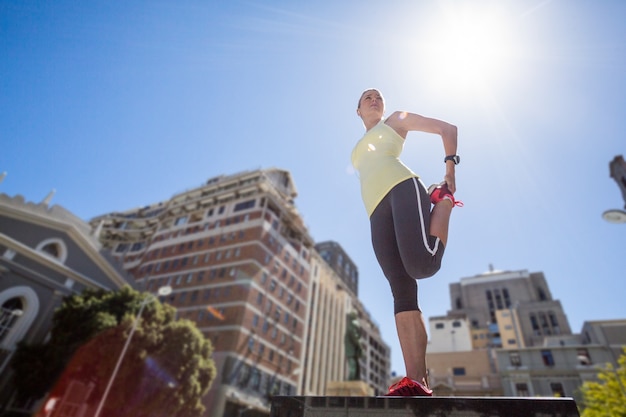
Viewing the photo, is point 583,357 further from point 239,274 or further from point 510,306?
point 239,274

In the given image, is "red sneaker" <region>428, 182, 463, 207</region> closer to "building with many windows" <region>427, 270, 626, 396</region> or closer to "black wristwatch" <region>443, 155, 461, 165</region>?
"black wristwatch" <region>443, 155, 461, 165</region>

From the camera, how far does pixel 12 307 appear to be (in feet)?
59.1

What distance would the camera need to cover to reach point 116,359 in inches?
639

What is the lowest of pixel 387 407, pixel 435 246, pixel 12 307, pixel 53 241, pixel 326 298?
pixel 387 407

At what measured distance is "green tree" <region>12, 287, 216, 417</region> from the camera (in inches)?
627

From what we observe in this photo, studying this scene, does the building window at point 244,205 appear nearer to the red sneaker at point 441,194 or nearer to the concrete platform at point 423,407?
the red sneaker at point 441,194

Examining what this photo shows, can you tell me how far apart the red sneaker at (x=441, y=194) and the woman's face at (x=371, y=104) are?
38.6 inches

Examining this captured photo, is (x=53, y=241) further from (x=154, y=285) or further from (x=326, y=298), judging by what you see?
(x=326, y=298)

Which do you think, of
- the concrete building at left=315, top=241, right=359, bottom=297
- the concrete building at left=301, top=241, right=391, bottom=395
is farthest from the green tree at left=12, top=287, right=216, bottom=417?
the concrete building at left=315, top=241, right=359, bottom=297

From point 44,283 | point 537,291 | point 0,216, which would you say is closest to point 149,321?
point 44,283

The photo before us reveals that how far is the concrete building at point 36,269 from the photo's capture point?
17.4 m

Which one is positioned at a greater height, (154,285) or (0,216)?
(154,285)

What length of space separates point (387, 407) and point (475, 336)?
69766 millimetres

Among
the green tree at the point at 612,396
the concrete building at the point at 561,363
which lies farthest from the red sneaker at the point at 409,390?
the concrete building at the point at 561,363
